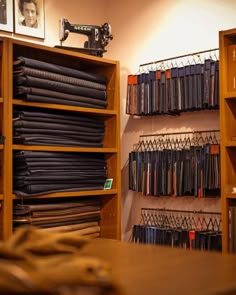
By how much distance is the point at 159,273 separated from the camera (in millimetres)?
1013

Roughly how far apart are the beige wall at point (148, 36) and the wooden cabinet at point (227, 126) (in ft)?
1.40

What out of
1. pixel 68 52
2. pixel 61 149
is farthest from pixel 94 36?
pixel 61 149

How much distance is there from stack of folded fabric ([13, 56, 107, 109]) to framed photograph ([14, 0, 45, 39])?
565 millimetres

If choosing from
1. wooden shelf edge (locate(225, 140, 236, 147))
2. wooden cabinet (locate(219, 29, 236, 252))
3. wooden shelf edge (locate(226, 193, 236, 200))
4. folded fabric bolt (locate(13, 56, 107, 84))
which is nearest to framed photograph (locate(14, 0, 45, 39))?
folded fabric bolt (locate(13, 56, 107, 84))

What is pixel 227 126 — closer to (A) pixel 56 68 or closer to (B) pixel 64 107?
(B) pixel 64 107

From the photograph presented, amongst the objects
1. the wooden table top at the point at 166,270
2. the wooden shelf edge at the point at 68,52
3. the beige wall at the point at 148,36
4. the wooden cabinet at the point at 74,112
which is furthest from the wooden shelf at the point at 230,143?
the wooden table top at the point at 166,270

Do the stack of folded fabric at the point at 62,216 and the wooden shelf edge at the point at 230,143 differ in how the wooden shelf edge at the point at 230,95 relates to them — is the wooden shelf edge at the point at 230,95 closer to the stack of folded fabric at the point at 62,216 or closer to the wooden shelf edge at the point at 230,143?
the wooden shelf edge at the point at 230,143

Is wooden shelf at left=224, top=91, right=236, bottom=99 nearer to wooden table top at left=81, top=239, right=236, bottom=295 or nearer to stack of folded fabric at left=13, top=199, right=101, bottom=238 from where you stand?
stack of folded fabric at left=13, top=199, right=101, bottom=238

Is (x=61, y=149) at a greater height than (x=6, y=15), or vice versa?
(x=6, y=15)

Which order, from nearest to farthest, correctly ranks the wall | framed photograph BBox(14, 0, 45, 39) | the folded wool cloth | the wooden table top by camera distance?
the folded wool cloth, the wooden table top, the wall, framed photograph BBox(14, 0, 45, 39)

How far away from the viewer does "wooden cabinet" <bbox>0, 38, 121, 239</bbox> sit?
8.99 ft

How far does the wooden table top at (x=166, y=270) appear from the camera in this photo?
0.86m

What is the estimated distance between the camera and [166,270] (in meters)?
1.04

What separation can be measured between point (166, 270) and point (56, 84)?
2222 millimetres
